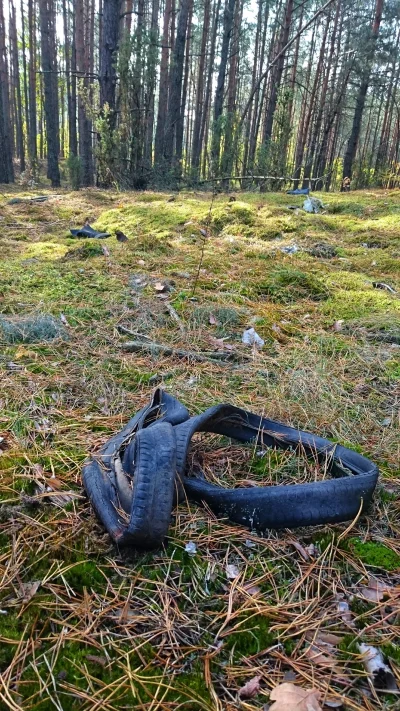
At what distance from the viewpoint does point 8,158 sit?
48.5ft

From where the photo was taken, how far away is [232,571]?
4.33 ft

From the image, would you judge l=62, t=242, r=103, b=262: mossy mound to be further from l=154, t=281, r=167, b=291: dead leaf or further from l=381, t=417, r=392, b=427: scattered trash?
l=381, t=417, r=392, b=427: scattered trash

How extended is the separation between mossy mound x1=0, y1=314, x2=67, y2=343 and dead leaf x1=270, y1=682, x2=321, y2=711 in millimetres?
2266

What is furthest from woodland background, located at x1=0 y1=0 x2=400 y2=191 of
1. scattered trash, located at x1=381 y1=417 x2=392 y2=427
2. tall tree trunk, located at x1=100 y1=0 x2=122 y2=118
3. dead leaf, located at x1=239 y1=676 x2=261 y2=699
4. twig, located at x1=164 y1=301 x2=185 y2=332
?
→ dead leaf, located at x1=239 y1=676 x2=261 y2=699

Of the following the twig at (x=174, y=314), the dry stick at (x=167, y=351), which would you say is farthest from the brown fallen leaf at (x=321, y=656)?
the twig at (x=174, y=314)

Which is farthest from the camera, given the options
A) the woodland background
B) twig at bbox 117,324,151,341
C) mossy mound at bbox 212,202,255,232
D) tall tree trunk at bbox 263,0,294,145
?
tall tree trunk at bbox 263,0,294,145

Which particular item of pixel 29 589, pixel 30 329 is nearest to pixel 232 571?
pixel 29 589

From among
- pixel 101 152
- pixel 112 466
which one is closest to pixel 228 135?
pixel 101 152

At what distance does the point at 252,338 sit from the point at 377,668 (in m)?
2.13

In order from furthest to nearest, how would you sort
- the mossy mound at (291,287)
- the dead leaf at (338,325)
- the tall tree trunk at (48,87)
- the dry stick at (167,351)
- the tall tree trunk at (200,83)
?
the tall tree trunk at (200,83) < the tall tree trunk at (48,87) < the mossy mound at (291,287) < the dead leaf at (338,325) < the dry stick at (167,351)

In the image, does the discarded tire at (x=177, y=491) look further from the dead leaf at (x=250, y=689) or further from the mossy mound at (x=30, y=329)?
the mossy mound at (x=30, y=329)

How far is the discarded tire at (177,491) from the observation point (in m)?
1.32

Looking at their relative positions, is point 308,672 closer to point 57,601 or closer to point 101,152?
point 57,601

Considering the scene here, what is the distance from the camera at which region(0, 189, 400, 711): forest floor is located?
105 centimetres
